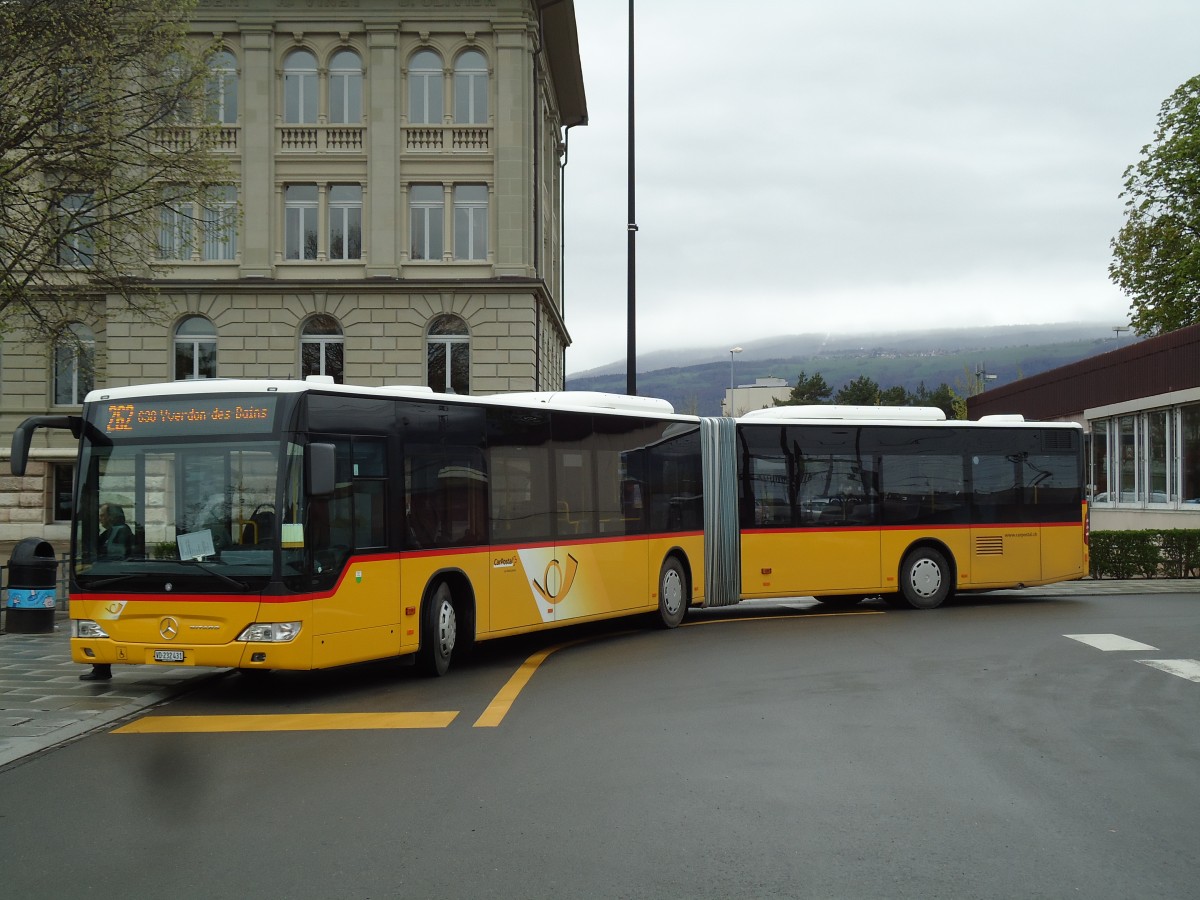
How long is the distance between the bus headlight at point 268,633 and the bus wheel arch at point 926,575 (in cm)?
1079

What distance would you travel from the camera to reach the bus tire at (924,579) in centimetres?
1878

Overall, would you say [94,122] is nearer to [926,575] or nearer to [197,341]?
[926,575]

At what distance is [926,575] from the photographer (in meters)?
18.9

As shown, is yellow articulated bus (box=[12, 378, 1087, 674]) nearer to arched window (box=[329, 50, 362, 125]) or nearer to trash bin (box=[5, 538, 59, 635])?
trash bin (box=[5, 538, 59, 635])

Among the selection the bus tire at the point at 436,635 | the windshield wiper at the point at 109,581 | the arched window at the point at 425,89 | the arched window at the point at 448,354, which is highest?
the arched window at the point at 425,89

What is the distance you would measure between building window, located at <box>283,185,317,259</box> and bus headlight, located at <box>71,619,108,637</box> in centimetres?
2645

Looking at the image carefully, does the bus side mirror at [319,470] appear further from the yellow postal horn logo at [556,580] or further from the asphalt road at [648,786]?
the yellow postal horn logo at [556,580]

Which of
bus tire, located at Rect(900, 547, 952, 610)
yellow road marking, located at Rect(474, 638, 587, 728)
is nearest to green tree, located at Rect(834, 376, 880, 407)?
bus tire, located at Rect(900, 547, 952, 610)

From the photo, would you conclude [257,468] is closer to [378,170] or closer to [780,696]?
[780,696]

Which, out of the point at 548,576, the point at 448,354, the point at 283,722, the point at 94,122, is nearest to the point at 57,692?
the point at 283,722

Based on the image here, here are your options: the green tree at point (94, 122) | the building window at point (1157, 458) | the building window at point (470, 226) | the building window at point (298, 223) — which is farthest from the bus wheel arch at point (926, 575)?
the building window at point (298, 223)

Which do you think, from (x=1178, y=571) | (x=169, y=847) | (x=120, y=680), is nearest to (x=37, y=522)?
(x=120, y=680)

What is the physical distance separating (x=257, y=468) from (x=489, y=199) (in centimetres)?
2664

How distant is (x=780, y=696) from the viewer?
34.4 feet
